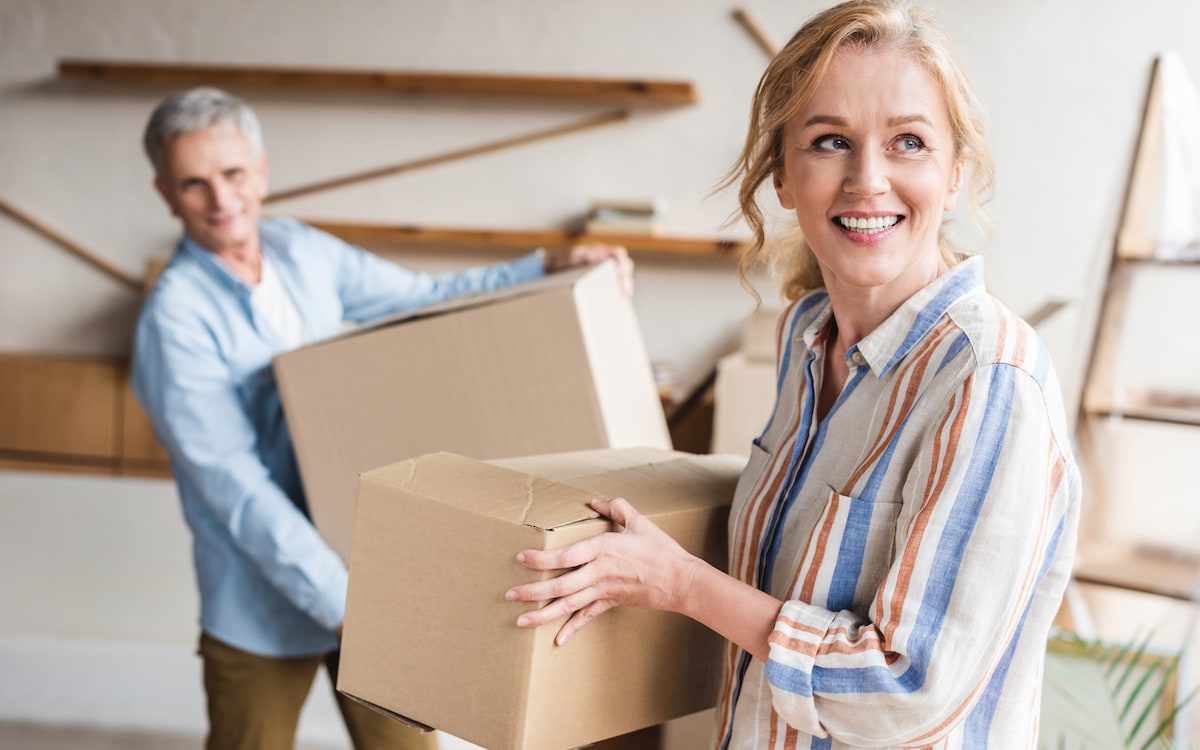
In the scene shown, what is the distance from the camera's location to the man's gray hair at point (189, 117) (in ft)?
5.68

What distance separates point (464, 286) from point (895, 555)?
4.20 ft

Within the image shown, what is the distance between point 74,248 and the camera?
3.51 m

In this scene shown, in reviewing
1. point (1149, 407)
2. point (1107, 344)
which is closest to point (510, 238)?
point (1107, 344)

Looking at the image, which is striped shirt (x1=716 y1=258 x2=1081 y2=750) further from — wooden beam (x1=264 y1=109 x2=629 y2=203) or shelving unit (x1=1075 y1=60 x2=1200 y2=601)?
wooden beam (x1=264 y1=109 x2=629 y2=203)

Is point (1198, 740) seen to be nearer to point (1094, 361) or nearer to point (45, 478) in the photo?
point (1094, 361)

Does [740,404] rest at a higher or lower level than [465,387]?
lower

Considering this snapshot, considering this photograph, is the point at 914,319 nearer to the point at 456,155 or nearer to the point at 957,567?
the point at 957,567

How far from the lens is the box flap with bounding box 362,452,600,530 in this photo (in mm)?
910

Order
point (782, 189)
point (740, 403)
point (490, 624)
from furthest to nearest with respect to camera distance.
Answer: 1. point (740, 403)
2. point (782, 189)
3. point (490, 624)

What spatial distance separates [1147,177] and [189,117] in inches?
87.8

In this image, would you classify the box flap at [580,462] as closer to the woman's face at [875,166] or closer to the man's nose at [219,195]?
the woman's face at [875,166]

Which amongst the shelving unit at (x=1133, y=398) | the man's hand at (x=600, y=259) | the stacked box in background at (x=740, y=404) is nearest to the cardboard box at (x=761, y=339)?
the stacked box in background at (x=740, y=404)

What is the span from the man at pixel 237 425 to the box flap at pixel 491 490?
0.67 metres

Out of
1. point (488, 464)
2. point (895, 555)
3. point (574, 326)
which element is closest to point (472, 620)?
point (488, 464)
